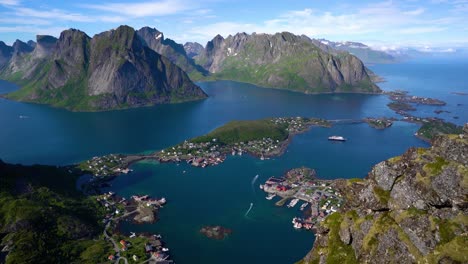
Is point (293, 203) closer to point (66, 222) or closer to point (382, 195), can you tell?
point (66, 222)

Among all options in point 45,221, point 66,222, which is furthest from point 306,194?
point 45,221

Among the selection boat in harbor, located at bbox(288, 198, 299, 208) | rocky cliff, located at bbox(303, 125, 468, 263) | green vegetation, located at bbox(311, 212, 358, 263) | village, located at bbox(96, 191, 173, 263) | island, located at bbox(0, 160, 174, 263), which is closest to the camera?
rocky cliff, located at bbox(303, 125, 468, 263)

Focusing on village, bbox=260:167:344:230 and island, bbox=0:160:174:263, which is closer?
island, bbox=0:160:174:263

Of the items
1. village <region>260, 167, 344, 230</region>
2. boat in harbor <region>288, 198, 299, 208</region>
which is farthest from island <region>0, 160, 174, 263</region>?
boat in harbor <region>288, 198, 299, 208</region>

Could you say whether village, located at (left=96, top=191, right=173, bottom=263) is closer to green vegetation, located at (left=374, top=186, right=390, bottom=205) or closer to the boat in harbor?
the boat in harbor

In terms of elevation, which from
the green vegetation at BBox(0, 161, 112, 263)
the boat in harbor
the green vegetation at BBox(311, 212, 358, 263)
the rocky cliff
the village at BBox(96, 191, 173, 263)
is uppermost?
the rocky cliff

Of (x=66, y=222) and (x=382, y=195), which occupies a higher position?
(x=382, y=195)

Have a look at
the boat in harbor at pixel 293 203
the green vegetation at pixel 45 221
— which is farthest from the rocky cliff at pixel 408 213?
the boat in harbor at pixel 293 203
